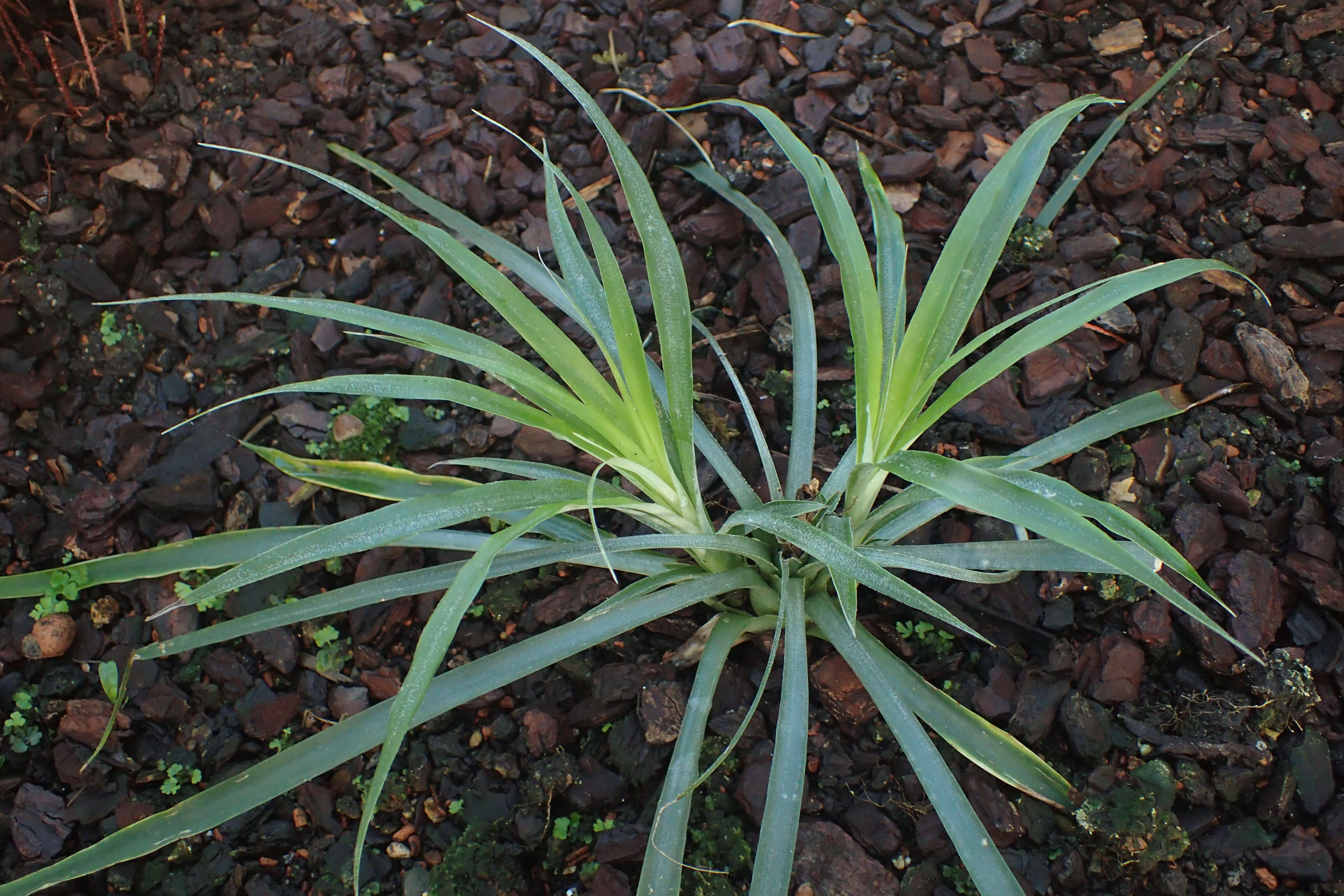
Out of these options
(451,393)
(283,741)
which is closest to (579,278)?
(451,393)

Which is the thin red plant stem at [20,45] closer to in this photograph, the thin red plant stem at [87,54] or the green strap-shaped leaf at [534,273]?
the thin red plant stem at [87,54]

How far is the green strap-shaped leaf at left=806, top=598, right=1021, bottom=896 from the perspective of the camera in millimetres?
948

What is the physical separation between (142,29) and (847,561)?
1.86 meters

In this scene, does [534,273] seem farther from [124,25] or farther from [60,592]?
[124,25]

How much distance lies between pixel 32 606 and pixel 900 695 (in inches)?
53.2

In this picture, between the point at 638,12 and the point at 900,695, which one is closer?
the point at 900,695

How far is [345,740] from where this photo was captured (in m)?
1.00

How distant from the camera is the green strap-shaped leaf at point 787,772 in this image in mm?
948

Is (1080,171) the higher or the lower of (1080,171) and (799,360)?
the higher

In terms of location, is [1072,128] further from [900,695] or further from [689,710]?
[689,710]

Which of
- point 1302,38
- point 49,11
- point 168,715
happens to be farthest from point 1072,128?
point 49,11

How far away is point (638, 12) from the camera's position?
1911mm

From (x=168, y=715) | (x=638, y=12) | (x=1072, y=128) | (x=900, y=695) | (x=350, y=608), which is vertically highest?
(x=638, y=12)

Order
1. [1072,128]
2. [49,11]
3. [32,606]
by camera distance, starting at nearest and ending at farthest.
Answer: [32,606]
[1072,128]
[49,11]
